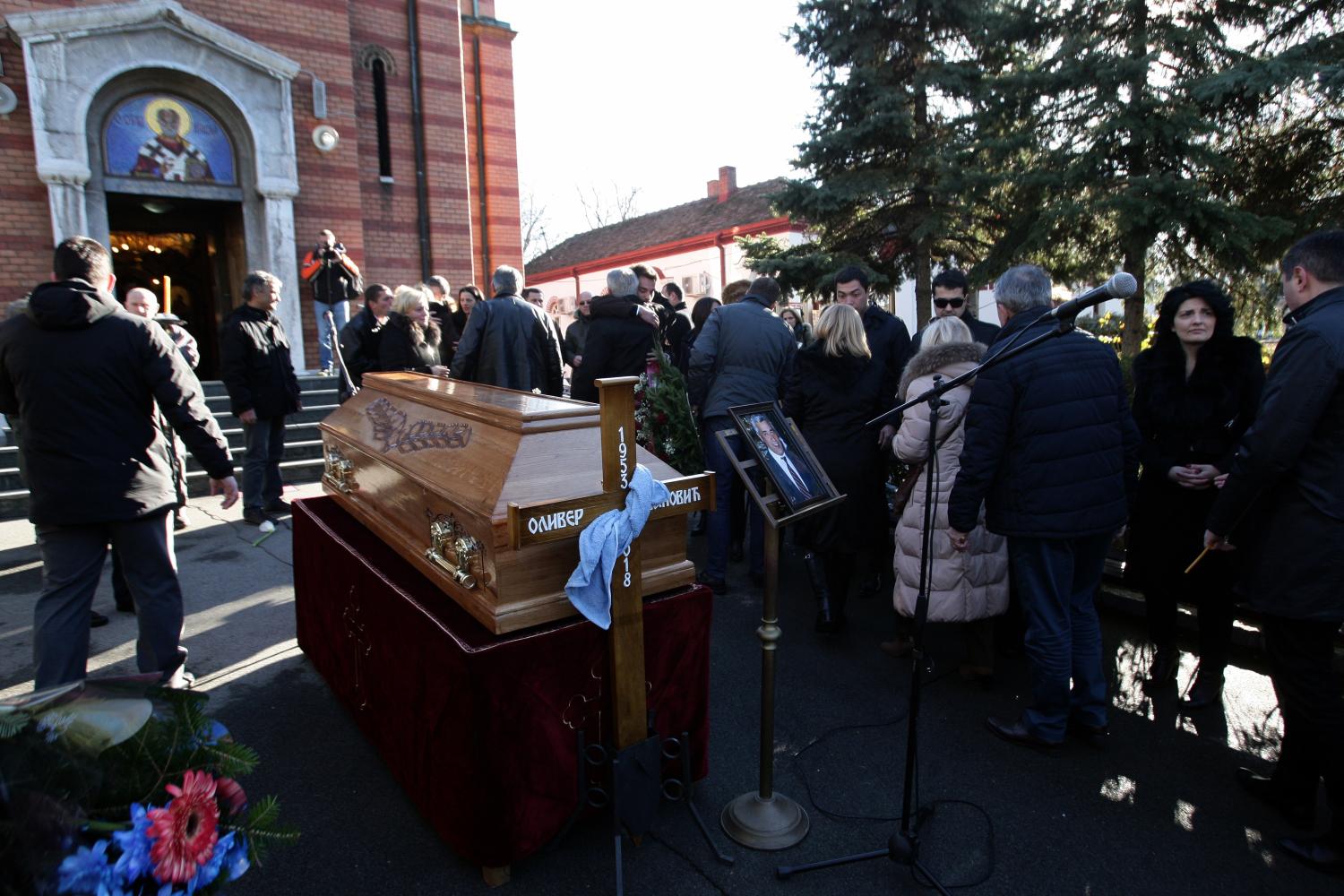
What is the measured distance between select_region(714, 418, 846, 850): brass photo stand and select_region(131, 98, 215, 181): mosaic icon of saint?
33.7 ft

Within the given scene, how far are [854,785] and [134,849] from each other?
2.34 metres

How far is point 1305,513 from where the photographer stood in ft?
7.88

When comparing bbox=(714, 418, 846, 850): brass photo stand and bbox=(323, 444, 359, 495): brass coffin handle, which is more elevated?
bbox=(323, 444, 359, 495): brass coffin handle

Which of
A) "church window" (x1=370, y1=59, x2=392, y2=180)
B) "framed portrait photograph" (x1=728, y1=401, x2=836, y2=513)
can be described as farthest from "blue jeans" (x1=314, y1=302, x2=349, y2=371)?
"framed portrait photograph" (x1=728, y1=401, x2=836, y2=513)

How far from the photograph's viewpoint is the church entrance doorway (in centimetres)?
1086

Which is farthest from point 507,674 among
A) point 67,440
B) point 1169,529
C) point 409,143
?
point 409,143

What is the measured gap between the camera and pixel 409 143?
40.3ft

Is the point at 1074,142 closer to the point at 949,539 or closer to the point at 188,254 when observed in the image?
the point at 949,539

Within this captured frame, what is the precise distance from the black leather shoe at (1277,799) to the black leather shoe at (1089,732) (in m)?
0.44

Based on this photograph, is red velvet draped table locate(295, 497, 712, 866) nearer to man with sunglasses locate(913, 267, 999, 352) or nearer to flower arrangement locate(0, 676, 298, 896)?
flower arrangement locate(0, 676, 298, 896)

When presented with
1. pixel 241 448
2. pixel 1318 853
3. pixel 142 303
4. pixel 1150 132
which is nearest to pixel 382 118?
pixel 241 448

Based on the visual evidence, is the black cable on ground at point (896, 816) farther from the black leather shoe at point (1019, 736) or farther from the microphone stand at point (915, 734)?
the black leather shoe at point (1019, 736)

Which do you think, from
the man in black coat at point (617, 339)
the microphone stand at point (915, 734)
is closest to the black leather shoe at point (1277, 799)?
the microphone stand at point (915, 734)

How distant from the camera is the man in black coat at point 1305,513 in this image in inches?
91.6
